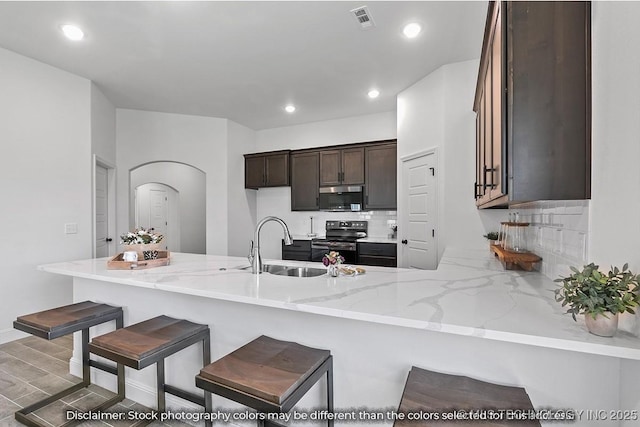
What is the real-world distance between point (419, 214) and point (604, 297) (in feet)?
10.1

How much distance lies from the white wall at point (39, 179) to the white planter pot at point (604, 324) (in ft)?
14.9

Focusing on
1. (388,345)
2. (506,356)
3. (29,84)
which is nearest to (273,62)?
(29,84)

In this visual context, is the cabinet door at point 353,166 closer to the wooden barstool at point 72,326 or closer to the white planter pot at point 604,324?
the wooden barstool at point 72,326

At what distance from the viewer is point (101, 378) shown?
231 cm

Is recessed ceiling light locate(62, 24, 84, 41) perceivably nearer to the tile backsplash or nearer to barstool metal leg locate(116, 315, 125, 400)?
barstool metal leg locate(116, 315, 125, 400)

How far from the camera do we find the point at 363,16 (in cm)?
258

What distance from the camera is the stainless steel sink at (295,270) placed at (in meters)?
2.21

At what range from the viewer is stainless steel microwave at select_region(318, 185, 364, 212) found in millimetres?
4957

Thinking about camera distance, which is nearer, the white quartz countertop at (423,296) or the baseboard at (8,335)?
the white quartz countertop at (423,296)

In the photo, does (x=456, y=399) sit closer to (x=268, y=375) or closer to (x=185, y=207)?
(x=268, y=375)

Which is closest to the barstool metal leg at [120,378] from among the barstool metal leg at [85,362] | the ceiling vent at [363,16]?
the barstool metal leg at [85,362]

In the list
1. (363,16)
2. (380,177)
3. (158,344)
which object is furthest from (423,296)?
(380,177)

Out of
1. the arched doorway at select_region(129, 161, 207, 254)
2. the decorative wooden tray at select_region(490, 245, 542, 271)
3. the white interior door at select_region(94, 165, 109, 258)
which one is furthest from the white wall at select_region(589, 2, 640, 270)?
the arched doorway at select_region(129, 161, 207, 254)

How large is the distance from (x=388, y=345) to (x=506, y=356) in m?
0.46
